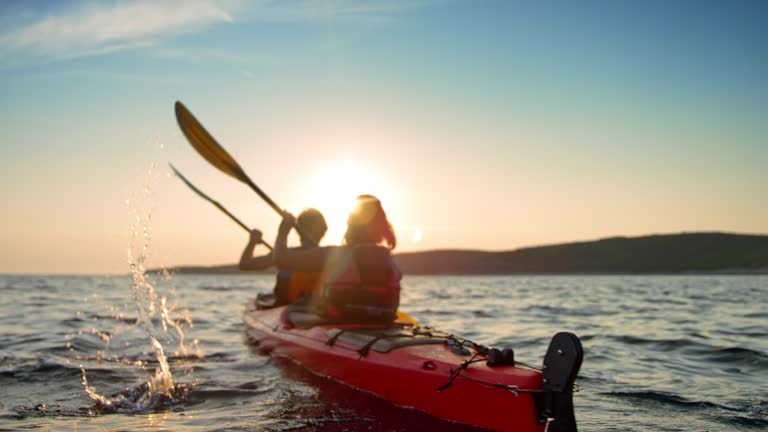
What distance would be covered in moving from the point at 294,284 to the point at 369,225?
321 centimetres

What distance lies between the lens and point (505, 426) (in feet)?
13.9

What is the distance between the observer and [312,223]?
8844mm

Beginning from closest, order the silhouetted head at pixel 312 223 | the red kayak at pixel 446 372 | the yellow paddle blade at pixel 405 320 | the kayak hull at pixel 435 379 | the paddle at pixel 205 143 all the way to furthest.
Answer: the red kayak at pixel 446 372 → the kayak hull at pixel 435 379 → the yellow paddle blade at pixel 405 320 → the silhouetted head at pixel 312 223 → the paddle at pixel 205 143

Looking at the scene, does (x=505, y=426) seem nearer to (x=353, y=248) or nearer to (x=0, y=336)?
(x=353, y=248)

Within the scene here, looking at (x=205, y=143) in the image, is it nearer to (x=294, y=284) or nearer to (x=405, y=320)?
(x=294, y=284)

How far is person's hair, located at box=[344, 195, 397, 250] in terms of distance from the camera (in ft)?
21.2

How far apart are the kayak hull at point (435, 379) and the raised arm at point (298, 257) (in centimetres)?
69

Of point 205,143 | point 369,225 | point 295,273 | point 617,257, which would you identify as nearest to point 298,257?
point 369,225

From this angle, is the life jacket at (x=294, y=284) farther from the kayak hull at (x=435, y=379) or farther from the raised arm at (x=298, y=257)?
the kayak hull at (x=435, y=379)

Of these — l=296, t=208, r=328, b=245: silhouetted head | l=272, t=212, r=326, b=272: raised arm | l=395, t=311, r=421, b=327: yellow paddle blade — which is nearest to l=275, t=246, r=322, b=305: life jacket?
l=296, t=208, r=328, b=245: silhouetted head

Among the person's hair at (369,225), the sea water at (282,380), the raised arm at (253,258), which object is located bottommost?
the sea water at (282,380)

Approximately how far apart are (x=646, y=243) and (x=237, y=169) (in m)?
101

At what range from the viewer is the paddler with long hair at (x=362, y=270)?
643 centimetres

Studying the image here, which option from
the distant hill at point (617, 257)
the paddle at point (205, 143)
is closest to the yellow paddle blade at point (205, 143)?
the paddle at point (205, 143)
